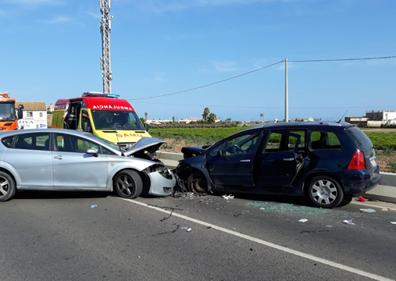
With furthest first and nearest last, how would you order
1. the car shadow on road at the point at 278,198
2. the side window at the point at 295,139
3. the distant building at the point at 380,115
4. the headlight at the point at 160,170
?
the distant building at the point at 380,115 → the headlight at the point at 160,170 → the car shadow on road at the point at 278,198 → the side window at the point at 295,139

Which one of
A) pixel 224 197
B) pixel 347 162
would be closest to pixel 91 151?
pixel 224 197

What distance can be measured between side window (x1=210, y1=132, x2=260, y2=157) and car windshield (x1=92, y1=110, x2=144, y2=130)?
227 inches

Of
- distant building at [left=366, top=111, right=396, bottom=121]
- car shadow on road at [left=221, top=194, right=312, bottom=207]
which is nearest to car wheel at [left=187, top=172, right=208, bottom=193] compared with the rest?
car shadow on road at [left=221, top=194, right=312, bottom=207]

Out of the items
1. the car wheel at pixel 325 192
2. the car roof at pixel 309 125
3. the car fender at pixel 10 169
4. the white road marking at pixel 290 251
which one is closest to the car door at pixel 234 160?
the car roof at pixel 309 125

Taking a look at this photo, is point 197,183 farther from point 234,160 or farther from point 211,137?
point 211,137

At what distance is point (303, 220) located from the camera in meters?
7.65

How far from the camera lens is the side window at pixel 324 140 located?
8634 mm

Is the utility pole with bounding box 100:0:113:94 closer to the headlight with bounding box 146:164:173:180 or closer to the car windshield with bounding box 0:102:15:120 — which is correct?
the car windshield with bounding box 0:102:15:120

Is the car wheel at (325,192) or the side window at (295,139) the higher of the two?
the side window at (295,139)

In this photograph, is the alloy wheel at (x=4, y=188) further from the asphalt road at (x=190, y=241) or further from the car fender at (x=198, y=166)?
the car fender at (x=198, y=166)

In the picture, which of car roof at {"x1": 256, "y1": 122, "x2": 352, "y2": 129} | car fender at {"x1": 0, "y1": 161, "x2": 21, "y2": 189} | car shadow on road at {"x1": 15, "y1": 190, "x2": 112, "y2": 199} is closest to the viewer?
car roof at {"x1": 256, "y1": 122, "x2": 352, "y2": 129}

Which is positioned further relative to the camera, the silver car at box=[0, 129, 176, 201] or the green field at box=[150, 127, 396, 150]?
the green field at box=[150, 127, 396, 150]

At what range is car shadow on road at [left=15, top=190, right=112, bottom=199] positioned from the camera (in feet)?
32.3

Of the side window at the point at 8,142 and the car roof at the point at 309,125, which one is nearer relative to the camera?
the car roof at the point at 309,125
